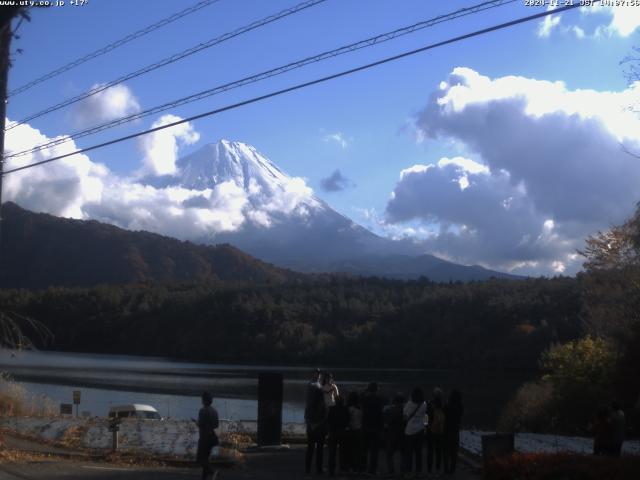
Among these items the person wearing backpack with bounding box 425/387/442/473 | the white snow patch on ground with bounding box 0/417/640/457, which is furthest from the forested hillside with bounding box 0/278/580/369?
the person wearing backpack with bounding box 425/387/442/473

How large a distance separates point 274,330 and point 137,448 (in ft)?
277

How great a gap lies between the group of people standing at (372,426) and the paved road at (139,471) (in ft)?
1.82

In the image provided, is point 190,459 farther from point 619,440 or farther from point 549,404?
point 549,404

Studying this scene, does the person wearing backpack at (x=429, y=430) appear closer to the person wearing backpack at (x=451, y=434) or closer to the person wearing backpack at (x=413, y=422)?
the person wearing backpack at (x=451, y=434)

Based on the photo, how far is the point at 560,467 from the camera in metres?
11.2

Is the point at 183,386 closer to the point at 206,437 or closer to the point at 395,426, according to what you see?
the point at 395,426

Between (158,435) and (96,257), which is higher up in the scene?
(96,257)

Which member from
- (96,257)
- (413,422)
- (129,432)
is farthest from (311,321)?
(413,422)

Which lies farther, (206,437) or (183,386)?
(183,386)

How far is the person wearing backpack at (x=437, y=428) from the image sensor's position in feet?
49.0

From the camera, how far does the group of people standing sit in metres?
14.0

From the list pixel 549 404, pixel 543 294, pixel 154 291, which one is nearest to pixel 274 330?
pixel 154 291

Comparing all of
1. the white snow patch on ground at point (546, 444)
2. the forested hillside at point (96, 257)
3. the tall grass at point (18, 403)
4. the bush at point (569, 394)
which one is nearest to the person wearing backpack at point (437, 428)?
the white snow patch on ground at point (546, 444)

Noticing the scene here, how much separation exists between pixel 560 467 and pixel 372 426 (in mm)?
3866
